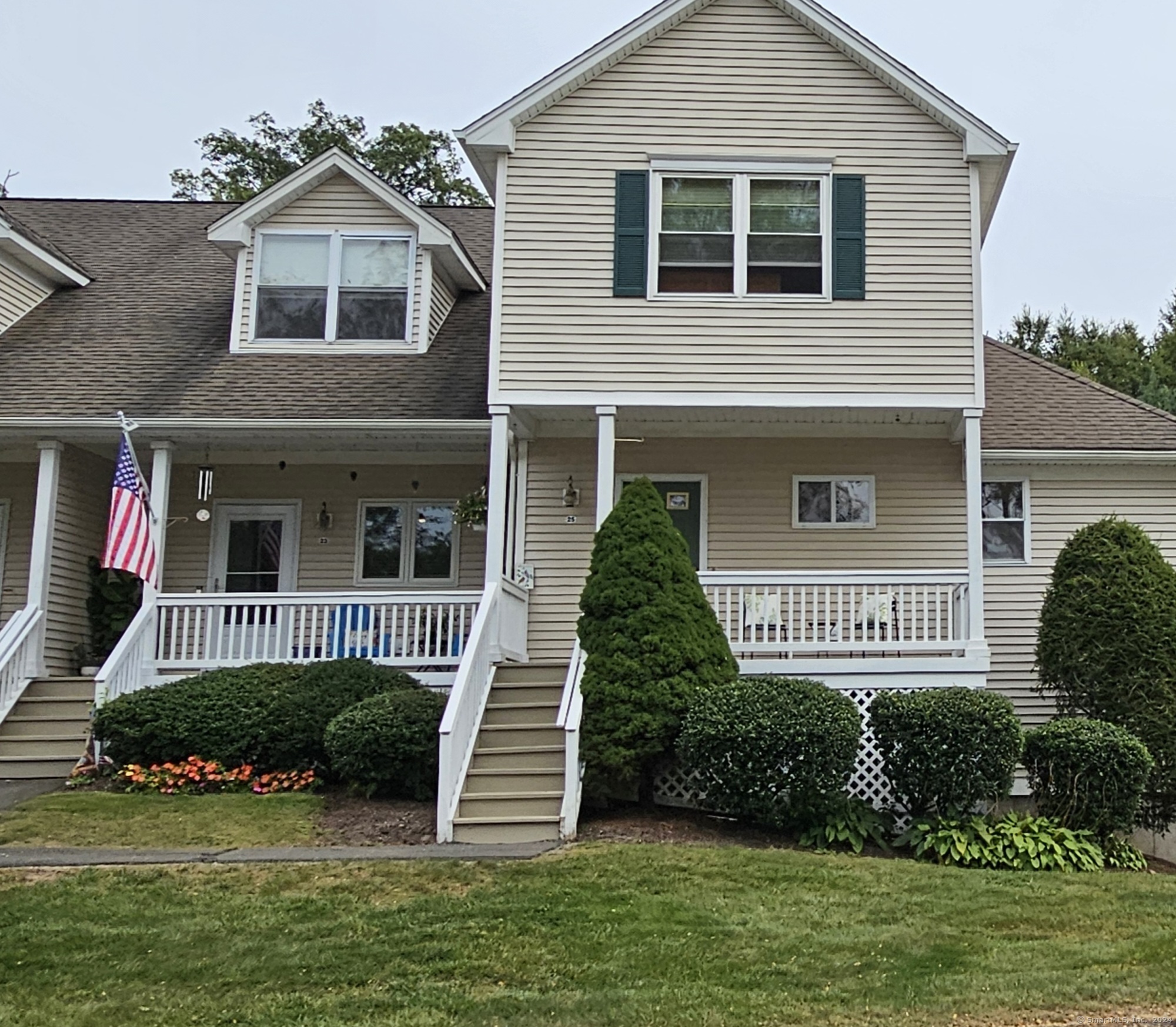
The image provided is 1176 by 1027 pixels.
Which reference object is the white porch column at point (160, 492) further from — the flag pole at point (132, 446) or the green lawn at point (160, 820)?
the green lawn at point (160, 820)

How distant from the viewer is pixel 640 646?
11.1m

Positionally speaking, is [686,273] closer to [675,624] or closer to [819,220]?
[819,220]

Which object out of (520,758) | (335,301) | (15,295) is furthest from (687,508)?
(15,295)

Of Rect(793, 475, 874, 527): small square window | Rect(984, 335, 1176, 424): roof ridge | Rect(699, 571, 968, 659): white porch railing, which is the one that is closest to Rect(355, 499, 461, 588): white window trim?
Rect(699, 571, 968, 659): white porch railing

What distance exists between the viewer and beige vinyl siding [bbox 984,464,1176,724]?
14.8m

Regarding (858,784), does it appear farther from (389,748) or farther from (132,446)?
(132,446)

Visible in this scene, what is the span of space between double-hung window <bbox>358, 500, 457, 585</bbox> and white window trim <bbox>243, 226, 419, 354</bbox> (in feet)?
6.37

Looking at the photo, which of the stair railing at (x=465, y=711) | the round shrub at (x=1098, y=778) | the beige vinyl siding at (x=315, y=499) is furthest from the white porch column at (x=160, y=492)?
the round shrub at (x=1098, y=778)

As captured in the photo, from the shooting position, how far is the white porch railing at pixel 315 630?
1355 centimetres

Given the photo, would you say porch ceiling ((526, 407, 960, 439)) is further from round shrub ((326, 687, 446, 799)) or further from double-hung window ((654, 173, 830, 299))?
round shrub ((326, 687, 446, 799))

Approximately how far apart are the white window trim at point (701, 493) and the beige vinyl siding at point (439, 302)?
315 centimetres

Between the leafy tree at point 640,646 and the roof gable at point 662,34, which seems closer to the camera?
the leafy tree at point 640,646

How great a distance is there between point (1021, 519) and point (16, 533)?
12.1 m

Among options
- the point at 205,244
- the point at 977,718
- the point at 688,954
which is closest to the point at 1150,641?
the point at 977,718
